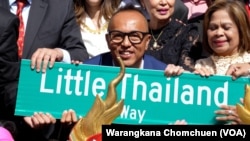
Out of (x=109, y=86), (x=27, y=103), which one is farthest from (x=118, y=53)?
(x=27, y=103)

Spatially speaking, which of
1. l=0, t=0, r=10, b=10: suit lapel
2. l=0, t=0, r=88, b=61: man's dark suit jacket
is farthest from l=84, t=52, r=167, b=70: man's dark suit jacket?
l=0, t=0, r=10, b=10: suit lapel

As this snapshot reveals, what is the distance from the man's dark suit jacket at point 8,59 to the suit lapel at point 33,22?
0.70ft

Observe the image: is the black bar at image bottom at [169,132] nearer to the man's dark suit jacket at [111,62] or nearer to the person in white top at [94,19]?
the man's dark suit jacket at [111,62]

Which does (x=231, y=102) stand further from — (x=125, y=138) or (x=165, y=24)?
(x=165, y=24)

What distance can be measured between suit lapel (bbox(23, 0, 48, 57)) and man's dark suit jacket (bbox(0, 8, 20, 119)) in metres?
0.21

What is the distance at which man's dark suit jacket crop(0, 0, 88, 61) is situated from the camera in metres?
3.57

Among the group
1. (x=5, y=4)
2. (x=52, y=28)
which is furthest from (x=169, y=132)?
(x=5, y=4)

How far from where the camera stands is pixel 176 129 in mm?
2967

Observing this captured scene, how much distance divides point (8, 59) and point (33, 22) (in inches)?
14.6

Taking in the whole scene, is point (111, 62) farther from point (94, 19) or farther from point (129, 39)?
point (94, 19)

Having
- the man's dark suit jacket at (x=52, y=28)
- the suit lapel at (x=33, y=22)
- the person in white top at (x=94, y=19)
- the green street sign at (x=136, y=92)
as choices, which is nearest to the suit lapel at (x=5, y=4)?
the man's dark suit jacket at (x=52, y=28)

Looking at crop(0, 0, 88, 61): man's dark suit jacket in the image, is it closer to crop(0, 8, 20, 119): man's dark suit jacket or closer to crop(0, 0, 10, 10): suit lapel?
crop(0, 0, 10, 10): suit lapel

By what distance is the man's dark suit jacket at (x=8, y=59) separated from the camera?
325cm

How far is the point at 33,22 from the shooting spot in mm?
3572
